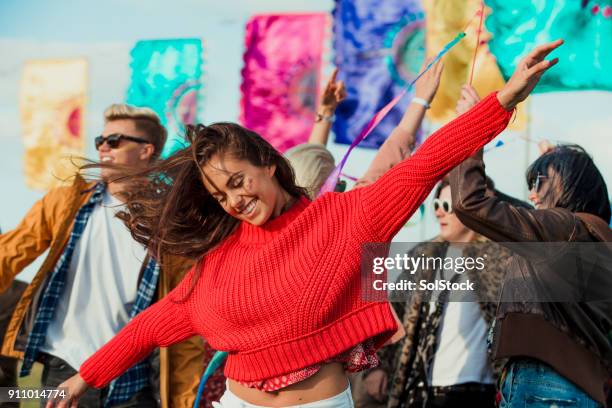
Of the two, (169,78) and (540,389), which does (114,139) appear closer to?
(169,78)

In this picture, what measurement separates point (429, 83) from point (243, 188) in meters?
1.01

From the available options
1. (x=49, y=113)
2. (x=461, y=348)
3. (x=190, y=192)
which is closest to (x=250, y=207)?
(x=190, y=192)

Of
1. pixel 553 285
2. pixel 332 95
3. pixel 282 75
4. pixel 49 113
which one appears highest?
pixel 282 75

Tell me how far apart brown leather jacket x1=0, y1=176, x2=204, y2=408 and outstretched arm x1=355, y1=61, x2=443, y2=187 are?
974mm

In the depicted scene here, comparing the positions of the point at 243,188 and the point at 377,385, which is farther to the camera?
the point at 377,385

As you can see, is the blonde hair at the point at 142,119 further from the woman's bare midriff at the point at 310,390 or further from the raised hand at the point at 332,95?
the woman's bare midriff at the point at 310,390

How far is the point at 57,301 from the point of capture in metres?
3.52

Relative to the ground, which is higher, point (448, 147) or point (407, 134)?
point (407, 134)

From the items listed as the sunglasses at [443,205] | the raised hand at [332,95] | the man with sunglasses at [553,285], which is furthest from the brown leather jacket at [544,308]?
the raised hand at [332,95]

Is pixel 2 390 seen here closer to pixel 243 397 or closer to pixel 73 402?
pixel 73 402

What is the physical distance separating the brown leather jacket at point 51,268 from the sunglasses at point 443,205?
1.19 meters

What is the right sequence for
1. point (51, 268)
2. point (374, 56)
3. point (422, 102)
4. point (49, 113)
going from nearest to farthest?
1. point (422, 102)
2. point (51, 268)
3. point (374, 56)
4. point (49, 113)

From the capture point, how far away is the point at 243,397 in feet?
8.14

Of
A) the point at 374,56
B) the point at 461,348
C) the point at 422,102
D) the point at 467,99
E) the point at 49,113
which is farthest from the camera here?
the point at 49,113
